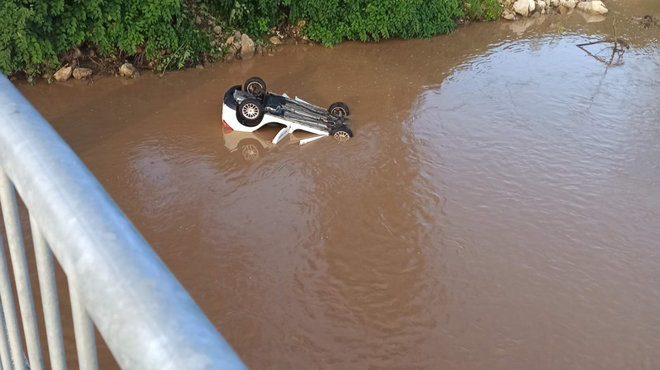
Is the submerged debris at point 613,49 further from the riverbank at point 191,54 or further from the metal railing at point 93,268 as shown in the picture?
the metal railing at point 93,268

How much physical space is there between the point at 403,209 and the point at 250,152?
2.57 meters

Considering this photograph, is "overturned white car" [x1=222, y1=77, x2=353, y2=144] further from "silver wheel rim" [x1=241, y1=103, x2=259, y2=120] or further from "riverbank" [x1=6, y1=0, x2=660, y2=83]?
"riverbank" [x1=6, y1=0, x2=660, y2=83]

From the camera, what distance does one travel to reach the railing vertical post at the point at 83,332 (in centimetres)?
87

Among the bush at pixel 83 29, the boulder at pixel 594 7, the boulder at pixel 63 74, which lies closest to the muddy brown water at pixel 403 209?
the boulder at pixel 63 74

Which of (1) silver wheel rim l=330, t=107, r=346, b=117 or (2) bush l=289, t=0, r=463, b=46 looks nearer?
(1) silver wheel rim l=330, t=107, r=346, b=117

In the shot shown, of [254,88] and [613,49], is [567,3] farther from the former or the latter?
[254,88]

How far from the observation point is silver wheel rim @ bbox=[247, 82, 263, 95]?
9.68 m

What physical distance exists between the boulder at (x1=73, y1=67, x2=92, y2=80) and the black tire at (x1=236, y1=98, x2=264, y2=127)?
331 centimetres

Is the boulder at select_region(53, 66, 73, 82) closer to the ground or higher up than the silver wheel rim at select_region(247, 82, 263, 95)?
closer to the ground

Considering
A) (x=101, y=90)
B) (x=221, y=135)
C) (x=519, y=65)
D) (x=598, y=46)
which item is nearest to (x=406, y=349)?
(x=221, y=135)

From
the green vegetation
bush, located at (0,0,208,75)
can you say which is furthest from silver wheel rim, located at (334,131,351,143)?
bush, located at (0,0,208,75)

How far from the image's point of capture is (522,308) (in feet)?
21.1

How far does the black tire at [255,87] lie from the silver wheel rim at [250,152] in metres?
0.93

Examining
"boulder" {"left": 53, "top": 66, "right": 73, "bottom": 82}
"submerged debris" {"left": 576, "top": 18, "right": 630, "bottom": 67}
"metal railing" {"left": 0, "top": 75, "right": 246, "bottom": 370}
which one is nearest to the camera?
"metal railing" {"left": 0, "top": 75, "right": 246, "bottom": 370}
